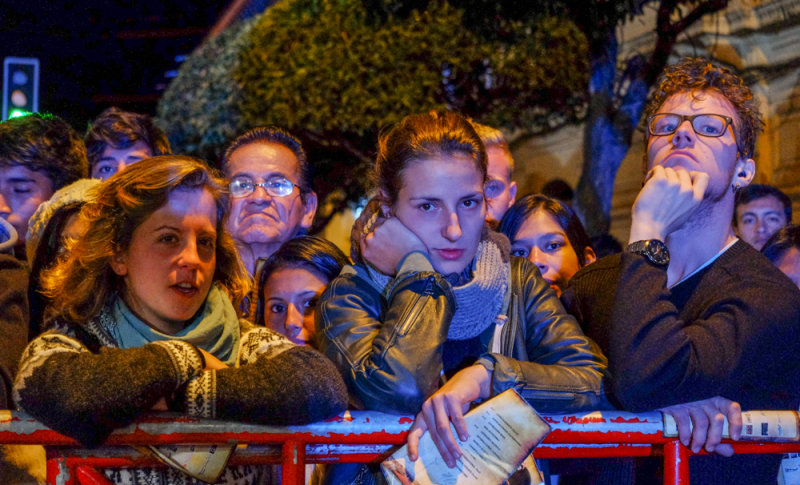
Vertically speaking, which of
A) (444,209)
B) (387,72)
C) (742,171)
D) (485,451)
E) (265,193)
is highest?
(387,72)

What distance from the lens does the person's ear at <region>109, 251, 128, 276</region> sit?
226 cm

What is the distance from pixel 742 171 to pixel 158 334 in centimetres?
182

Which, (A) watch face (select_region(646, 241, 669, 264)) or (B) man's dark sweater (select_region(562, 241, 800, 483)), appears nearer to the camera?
(B) man's dark sweater (select_region(562, 241, 800, 483))

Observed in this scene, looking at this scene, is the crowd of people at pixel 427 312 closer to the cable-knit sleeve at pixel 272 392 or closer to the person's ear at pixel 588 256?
the cable-knit sleeve at pixel 272 392

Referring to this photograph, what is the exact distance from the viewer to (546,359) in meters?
2.25

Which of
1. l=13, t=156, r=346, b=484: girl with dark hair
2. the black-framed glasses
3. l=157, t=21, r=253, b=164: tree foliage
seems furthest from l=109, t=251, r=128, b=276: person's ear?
l=157, t=21, r=253, b=164: tree foliage

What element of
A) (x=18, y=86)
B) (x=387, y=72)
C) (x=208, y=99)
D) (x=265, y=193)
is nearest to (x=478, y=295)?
(x=265, y=193)

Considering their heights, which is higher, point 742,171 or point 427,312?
point 742,171

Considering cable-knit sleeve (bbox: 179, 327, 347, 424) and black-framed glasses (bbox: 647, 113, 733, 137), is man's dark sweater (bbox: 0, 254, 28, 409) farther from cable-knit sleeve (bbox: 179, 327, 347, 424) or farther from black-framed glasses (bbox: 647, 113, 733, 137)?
black-framed glasses (bbox: 647, 113, 733, 137)

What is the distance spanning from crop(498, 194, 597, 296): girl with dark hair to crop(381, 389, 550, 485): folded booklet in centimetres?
172

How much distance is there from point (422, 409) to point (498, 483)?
0.24 m

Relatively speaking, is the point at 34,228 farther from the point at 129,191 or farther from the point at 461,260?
the point at 461,260

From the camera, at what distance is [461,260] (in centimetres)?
236

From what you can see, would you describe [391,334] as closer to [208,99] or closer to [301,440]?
[301,440]
